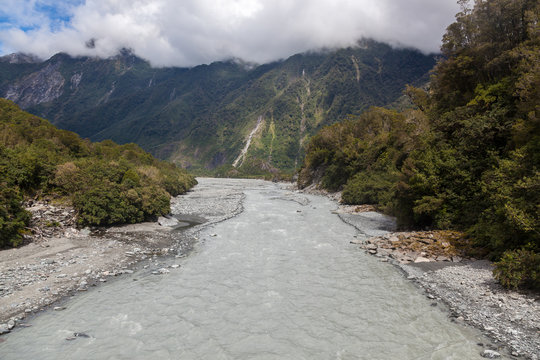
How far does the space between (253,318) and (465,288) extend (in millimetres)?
12714

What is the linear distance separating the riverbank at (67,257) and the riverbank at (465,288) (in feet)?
60.0

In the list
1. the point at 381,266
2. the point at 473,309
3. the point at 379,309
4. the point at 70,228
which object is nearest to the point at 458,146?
the point at 381,266

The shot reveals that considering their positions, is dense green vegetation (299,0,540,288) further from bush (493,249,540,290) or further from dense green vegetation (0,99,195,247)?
dense green vegetation (0,99,195,247)

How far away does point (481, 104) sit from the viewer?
29.4m

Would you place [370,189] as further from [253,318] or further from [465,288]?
[253,318]

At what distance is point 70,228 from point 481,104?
150 feet

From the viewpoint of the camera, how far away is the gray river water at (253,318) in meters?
11.4

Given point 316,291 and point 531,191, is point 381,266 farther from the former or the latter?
point 531,191

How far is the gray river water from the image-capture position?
11.4 meters

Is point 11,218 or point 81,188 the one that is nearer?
point 11,218

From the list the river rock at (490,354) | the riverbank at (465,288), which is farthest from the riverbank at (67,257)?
the river rock at (490,354)

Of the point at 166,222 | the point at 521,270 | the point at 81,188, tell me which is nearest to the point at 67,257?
the point at 81,188

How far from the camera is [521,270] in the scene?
1497 cm

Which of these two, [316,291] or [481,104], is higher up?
[481,104]
